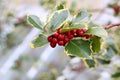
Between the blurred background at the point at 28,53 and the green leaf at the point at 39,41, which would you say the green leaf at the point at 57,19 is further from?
the blurred background at the point at 28,53

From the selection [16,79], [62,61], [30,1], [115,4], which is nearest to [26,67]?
[16,79]

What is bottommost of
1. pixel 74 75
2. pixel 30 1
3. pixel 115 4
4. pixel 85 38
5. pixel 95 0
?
pixel 74 75

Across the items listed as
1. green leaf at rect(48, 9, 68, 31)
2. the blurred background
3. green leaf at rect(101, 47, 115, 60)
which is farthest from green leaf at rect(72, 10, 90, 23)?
the blurred background

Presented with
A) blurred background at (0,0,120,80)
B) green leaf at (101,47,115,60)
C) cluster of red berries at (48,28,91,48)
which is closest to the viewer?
cluster of red berries at (48,28,91,48)

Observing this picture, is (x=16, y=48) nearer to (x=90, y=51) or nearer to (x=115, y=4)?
(x=115, y=4)

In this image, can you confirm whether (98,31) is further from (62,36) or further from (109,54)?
(109,54)

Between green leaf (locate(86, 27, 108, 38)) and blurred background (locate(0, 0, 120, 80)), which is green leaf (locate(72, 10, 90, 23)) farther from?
blurred background (locate(0, 0, 120, 80))

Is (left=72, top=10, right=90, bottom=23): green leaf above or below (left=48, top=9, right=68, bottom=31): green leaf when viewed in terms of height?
below
